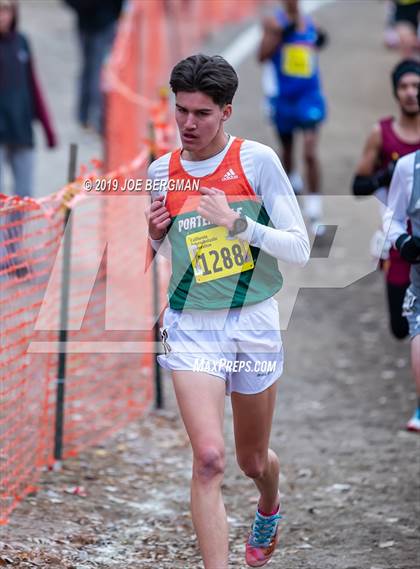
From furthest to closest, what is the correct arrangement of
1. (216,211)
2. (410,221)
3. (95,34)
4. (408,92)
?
(95,34) → (408,92) → (410,221) → (216,211)

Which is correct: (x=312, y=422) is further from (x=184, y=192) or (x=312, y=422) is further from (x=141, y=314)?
(x=184, y=192)

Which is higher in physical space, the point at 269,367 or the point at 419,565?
the point at 269,367

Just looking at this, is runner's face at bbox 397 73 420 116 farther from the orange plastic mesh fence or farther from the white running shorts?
the white running shorts

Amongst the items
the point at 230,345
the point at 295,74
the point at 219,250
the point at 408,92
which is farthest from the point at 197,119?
the point at 295,74

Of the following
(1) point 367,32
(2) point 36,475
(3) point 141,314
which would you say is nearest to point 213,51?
(1) point 367,32

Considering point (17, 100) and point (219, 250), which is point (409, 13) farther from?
point (219, 250)

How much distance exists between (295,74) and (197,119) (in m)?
7.84

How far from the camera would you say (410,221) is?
6.22 meters

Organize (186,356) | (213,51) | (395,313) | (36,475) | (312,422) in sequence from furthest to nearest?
(213,51)
(312,422)
(395,313)
(36,475)
(186,356)

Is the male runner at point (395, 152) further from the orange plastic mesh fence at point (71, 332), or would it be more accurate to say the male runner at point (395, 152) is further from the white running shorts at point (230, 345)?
the white running shorts at point (230, 345)

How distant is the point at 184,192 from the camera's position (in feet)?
17.1

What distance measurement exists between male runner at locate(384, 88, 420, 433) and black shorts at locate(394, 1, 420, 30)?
38.0ft

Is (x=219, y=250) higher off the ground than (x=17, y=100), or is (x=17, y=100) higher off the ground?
(x=219, y=250)

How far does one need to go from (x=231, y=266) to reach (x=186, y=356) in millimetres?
417
